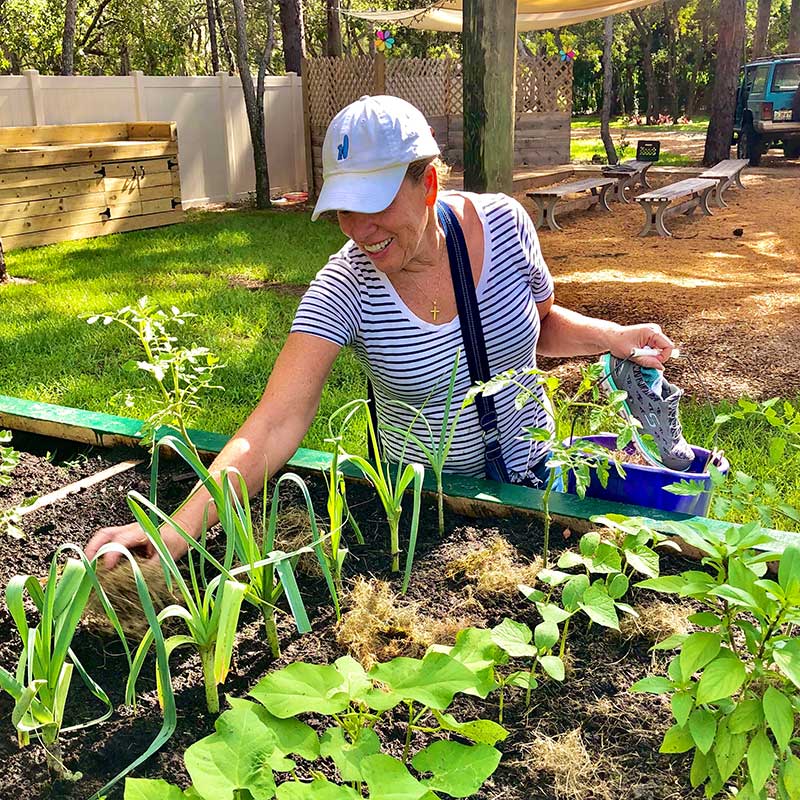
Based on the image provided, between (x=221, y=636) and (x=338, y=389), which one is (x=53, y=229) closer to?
(x=338, y=389)

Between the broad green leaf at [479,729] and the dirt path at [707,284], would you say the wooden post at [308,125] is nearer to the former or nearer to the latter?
the dirt path at [707,284]

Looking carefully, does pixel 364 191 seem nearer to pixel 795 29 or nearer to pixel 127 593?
pixel 127 593

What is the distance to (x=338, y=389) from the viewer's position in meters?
4.28

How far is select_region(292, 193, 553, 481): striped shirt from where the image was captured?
1.96 meters

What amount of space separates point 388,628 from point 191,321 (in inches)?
173

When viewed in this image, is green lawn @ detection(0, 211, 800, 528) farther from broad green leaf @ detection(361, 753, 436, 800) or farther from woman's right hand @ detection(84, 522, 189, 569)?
broad green leaf @ detection(361, 753, 436, 800)

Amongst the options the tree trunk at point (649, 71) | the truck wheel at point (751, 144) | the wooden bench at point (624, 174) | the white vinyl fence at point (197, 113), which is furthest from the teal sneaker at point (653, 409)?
the tree trunk at point (649, 71)

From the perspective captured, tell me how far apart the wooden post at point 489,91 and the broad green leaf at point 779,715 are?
11.6 feet

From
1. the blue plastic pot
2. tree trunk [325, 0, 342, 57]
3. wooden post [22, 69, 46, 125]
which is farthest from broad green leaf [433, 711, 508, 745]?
tree trunk [325, 0, 342, 57]

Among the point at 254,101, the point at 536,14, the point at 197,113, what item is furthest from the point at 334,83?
the point at 536,14

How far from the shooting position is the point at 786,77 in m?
17.1

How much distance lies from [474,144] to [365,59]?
27.4 feet

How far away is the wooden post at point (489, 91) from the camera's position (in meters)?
3.93

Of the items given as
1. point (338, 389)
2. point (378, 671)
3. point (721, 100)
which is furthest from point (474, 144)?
point (721, 100)
